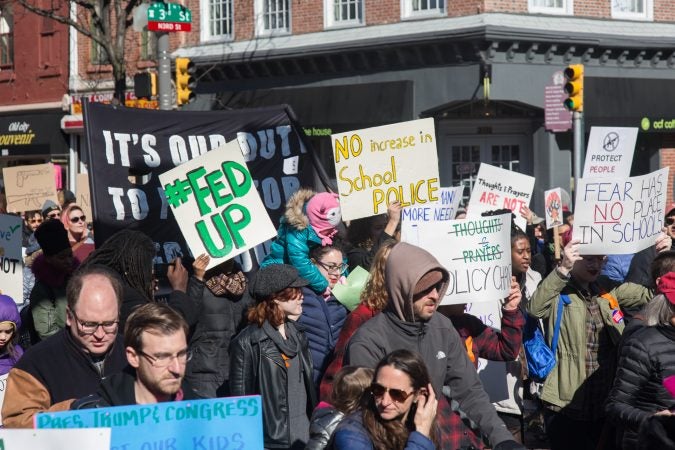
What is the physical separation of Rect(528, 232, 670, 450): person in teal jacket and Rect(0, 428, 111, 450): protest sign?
13.6 feet

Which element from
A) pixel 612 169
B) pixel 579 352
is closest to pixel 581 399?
pixel 579 352

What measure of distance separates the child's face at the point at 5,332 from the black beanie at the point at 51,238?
1375mm

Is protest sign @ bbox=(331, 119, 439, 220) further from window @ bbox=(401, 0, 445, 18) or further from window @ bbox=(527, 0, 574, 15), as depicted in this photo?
window @ bbox=(527, 0, 574, 15)

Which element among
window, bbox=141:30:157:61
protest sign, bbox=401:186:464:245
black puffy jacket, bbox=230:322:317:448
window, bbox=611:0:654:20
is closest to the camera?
black puffy jacket, bbox=230:322:317:448

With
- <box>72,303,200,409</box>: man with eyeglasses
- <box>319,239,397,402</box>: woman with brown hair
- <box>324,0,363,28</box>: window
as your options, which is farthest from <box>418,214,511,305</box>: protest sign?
<box>324,0,363,28</box>: window

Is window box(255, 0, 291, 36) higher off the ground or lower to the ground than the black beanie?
higher

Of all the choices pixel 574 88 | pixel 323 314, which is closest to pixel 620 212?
pixel 323 314

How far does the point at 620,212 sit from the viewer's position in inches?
344

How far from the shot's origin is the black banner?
347 inches

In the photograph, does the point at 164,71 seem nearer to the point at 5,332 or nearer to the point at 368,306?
the point at 5,332

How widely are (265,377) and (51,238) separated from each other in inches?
88.5

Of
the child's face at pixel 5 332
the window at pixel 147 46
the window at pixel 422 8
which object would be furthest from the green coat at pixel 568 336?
the window at pixel 147 46

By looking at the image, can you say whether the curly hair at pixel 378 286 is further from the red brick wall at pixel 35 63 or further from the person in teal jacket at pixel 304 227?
the red brick wall at pixel 35 63

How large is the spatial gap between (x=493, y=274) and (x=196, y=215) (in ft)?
6.89
